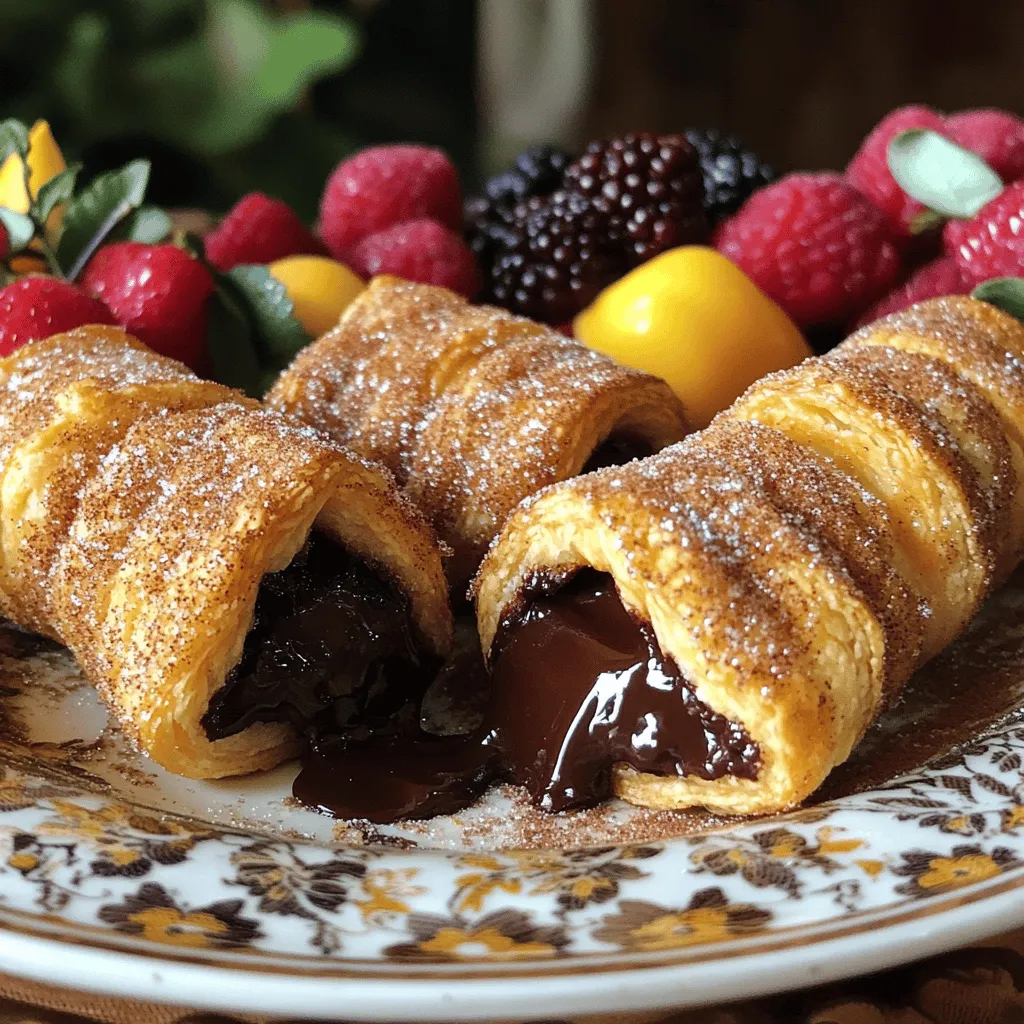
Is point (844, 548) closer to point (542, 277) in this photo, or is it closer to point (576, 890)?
point (576, 890)

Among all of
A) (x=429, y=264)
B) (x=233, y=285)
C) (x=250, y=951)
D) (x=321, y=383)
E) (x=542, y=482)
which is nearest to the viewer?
(x=250, y=951)

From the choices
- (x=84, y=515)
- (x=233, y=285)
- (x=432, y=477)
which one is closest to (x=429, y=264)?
(x=233, y=285)

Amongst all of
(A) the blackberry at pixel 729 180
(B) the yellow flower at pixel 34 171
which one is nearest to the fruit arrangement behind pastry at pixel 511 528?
(B) the yellow flower at pixel 34 171

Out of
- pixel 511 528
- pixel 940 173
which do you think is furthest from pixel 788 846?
pixel 940 173

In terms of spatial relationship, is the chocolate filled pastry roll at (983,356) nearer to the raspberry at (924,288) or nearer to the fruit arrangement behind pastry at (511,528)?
the fruit arrangement behind pastry at (511,528)

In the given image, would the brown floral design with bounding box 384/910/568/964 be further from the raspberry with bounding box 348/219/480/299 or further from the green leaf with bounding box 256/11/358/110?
the green leaf with bounding box 256/11/358/110

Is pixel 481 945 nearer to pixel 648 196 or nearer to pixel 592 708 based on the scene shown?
pixel 592 708
